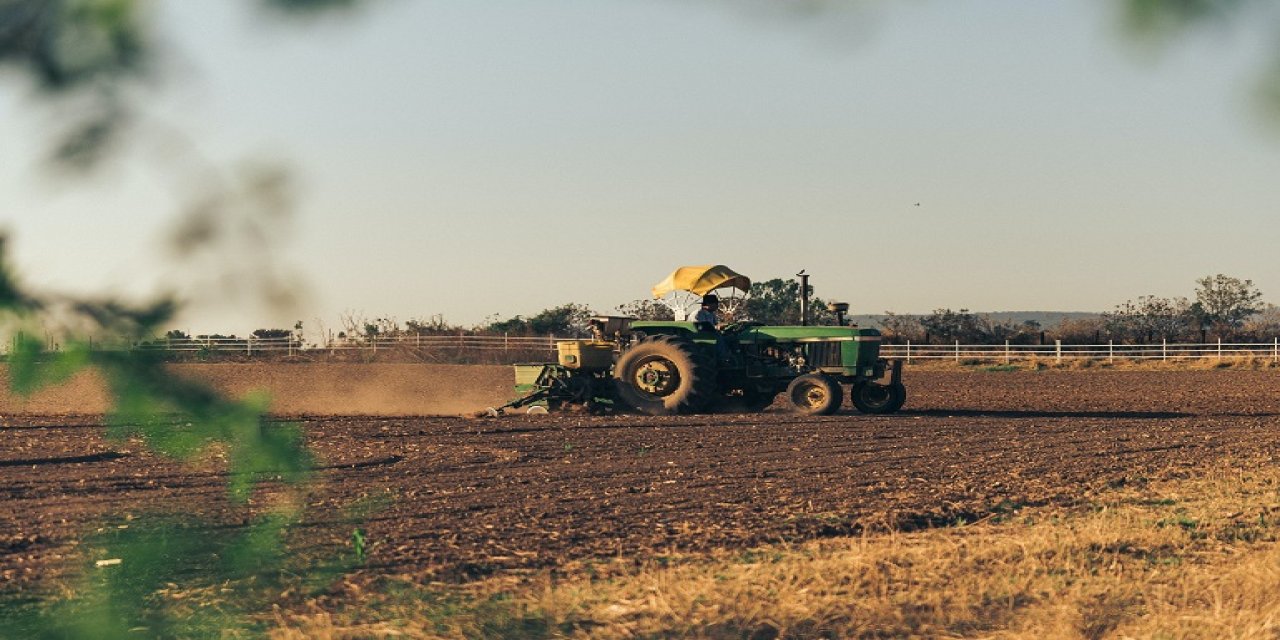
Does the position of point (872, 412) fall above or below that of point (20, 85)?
below

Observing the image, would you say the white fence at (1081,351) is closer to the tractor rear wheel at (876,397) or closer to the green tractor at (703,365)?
the tractor rear wheel at (876,397)

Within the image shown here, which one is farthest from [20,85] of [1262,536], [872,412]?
[872,412]

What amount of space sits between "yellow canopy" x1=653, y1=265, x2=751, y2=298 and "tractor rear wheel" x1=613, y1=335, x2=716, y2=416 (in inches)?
30.0

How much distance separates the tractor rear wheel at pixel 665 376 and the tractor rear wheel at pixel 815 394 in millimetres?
1261

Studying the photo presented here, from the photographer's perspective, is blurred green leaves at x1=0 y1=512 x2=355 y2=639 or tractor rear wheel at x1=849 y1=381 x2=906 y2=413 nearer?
blurred green leaves at x1=0 y1=512 x2=355 y2=639

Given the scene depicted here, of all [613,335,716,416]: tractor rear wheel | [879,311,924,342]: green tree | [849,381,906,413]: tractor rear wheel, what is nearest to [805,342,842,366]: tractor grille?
[849,381,906,413]: tractor rear wheel

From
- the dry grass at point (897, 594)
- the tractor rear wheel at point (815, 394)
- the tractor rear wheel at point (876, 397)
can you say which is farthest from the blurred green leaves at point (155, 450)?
the tractor rear wheel at point (876, 397)

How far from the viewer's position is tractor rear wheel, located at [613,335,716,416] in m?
17.6

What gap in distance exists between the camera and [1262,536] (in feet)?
26.6

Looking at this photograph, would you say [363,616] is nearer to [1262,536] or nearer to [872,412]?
[1262,536]

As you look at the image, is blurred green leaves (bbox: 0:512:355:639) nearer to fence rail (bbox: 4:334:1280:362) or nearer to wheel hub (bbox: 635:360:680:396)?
wheel hub (bbox: 635:360:680:396)

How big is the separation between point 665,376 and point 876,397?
3802mm

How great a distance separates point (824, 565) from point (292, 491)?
5.22 metres

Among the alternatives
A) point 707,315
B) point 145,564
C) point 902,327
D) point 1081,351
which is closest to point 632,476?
point 707,315
